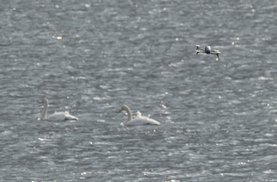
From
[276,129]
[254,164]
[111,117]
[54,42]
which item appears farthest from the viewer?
[54,42]

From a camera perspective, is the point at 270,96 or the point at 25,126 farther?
the point at 270,96

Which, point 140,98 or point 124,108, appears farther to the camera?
point 140,98

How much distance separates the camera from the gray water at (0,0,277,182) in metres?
51.1

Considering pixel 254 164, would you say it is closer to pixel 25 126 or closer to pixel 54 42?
pixel 25 126

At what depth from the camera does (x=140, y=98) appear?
69.8 metres

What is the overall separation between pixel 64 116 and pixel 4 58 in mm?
27735

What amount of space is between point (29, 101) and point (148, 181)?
22298mm

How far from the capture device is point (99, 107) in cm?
6606

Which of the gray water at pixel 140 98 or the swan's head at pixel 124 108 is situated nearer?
the gray water at pixel 140 98

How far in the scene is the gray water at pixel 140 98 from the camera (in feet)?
168

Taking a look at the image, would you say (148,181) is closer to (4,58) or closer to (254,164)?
(254,164)

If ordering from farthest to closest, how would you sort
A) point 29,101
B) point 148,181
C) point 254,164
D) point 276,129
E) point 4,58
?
point 4,58
point 29,101
point 276,129
point 254,164
point 148,181

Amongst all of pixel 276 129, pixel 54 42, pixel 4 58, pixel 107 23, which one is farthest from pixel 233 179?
pixel 107 23

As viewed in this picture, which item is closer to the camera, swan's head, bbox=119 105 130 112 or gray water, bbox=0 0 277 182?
gray water, bbox=0 0 277 182
